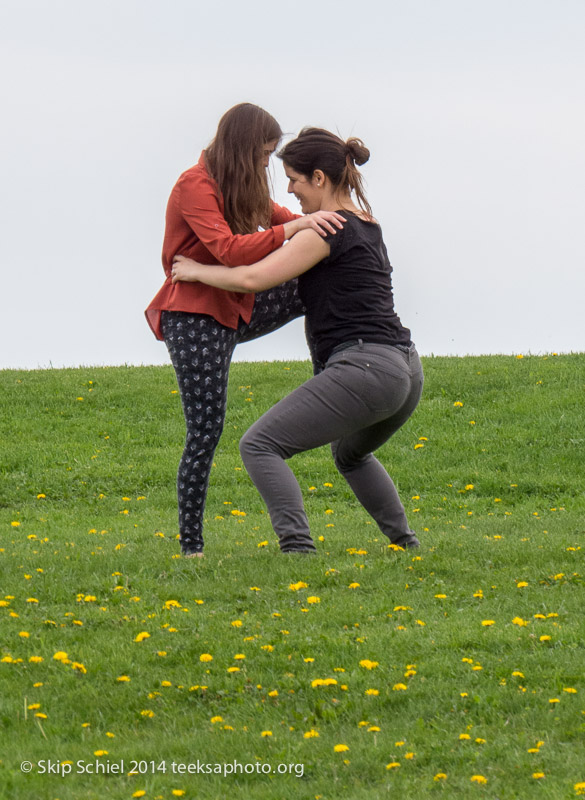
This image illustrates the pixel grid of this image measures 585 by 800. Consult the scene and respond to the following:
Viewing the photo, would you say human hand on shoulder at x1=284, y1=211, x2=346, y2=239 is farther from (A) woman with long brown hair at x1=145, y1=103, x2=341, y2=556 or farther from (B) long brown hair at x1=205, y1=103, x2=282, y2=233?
(B) long brown hair at x1=205, y1=103, x2=282, y2=233

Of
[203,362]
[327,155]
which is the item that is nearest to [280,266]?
[327,155]

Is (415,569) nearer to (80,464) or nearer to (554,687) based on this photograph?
(554,687)

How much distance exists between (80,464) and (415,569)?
753cm

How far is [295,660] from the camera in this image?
453 centimetres

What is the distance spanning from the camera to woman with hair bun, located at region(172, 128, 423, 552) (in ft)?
18.2

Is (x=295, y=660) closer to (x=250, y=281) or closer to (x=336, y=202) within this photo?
(x=250, y=281)

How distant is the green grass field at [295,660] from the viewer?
138 inches

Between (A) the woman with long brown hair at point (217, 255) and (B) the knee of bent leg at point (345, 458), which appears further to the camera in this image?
(B) the knee of bent leg at point (345, 458)

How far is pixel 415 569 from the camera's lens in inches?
239

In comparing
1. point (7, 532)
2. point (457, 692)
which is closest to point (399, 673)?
point (457, 692)

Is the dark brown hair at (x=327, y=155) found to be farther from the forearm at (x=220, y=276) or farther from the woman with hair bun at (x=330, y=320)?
the forearm at (x=220, y=276)

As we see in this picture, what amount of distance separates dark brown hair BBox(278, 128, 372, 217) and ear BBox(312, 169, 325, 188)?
0.02m

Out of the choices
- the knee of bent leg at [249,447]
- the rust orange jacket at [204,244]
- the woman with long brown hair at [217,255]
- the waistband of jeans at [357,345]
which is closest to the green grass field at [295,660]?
the knee of bent leg at [249,447]

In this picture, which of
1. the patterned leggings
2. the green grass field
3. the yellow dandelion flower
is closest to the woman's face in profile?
the patterned leggings
